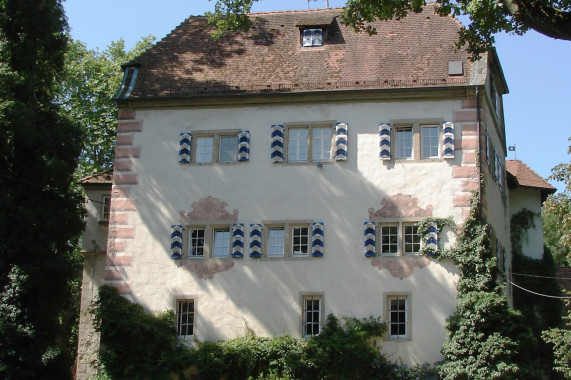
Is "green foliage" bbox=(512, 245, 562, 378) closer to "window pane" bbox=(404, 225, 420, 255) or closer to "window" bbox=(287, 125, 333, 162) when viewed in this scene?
"window pane" bbox=(404, 225, 420, 255)

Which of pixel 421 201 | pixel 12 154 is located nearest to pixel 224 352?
pixel 421 201

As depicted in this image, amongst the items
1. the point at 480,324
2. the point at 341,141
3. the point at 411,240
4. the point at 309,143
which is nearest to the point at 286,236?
the point at 309,143

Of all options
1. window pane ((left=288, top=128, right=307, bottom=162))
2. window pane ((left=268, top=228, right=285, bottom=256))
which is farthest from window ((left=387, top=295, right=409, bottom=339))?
window pane ((left=288, top=128, right=307, bottom=162))

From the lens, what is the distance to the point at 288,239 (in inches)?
925

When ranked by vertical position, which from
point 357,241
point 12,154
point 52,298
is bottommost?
point 52,298

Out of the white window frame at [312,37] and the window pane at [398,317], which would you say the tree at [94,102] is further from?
the window pane at [398,317]

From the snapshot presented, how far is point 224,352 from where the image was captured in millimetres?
22500

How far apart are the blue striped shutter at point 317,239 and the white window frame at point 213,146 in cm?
338

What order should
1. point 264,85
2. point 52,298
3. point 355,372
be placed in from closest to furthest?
1. point 355,372
2. point 52,298
3. point 264,85

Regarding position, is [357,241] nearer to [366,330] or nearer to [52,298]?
[366,330]

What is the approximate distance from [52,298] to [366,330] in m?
9.13

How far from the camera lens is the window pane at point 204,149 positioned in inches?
973

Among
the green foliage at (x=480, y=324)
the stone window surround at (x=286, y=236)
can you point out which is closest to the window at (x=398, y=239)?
the green foliage at (x=480, y=324)

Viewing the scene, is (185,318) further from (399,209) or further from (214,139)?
(399,209)
